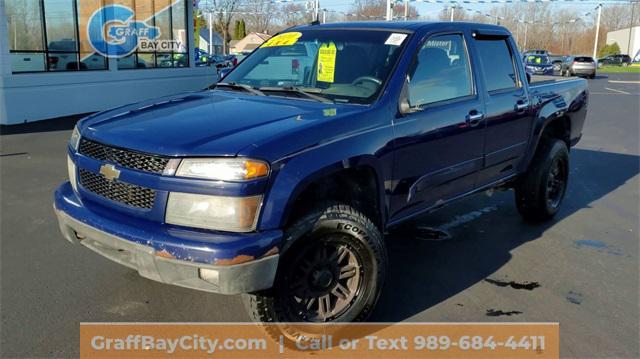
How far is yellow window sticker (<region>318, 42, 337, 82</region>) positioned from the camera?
404 centimetres

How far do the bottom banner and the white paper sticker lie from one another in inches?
77.4

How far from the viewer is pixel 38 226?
5.38 meters

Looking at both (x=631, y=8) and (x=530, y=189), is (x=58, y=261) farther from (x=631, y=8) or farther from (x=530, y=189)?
(x=631, y=8)

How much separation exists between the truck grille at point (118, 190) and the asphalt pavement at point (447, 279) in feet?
3.03

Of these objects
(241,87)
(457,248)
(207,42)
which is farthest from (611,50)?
(241,87)

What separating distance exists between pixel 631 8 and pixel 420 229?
4099 inches

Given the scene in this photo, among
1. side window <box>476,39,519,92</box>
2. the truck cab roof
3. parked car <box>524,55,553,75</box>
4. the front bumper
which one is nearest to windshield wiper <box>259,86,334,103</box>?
the truck cab roof

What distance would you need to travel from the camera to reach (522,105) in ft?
16.5

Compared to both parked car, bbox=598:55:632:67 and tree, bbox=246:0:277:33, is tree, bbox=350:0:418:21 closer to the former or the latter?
tree, bbox=246:0:277:33

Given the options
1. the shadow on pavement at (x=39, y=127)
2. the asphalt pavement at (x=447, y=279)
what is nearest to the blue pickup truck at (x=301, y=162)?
the asphalt pavement at (x=447, y=279)

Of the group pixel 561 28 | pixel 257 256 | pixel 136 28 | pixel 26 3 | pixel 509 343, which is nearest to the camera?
pixel 257 256

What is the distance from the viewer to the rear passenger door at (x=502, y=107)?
183 inches

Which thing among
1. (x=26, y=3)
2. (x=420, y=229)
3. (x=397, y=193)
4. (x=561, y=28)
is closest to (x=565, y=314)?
(x=397, y=193)

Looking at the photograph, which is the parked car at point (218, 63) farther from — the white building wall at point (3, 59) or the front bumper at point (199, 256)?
the front bumper at point (199, 256)
